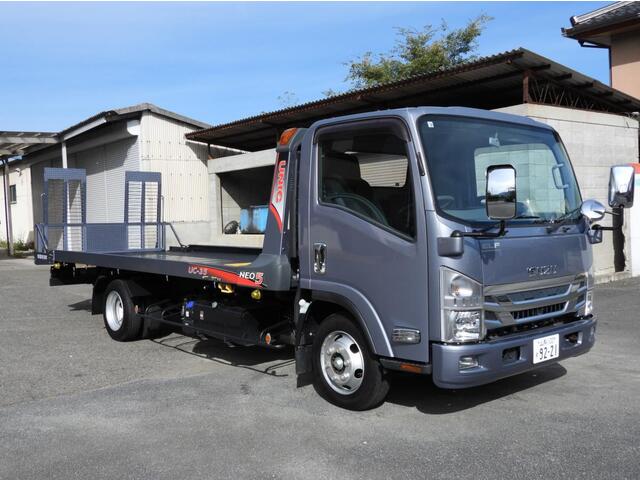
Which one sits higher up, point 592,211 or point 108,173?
point 108,173

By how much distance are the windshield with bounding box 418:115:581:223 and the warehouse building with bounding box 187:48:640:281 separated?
574 cm

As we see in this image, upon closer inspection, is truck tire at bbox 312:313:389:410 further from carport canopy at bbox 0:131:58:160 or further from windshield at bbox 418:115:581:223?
carport canopy at bbox 0:131:58:160

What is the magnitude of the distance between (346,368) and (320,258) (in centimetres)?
A: 91

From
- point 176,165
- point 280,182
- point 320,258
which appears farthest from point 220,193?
point 320,258

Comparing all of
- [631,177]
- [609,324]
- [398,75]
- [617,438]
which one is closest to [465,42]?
[398,75]

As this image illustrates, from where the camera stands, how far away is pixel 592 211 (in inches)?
→ 201

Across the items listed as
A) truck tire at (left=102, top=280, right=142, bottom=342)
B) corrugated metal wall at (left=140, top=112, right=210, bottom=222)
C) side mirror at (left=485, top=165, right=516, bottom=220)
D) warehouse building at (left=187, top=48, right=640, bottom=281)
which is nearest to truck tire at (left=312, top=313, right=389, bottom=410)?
side mirror at (left=485, top=165, right=516, bottom=220)

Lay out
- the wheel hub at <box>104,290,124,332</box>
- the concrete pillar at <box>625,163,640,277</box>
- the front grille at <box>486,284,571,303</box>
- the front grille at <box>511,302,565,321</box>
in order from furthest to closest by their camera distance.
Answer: the concrete pillar at <box>625,163,640,277</box>, the wheel hub at <box>104,290,124,332</box>, the front grille at <box>511,302,565,321</box>, the front grille at <box>486,284,571,303</box>

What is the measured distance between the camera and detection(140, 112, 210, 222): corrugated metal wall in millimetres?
18656

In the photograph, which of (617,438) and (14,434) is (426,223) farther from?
(14,434)

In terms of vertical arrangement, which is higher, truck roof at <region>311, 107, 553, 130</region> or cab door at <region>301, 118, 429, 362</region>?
truck roof at <region>311, 107, 553, 130</region>

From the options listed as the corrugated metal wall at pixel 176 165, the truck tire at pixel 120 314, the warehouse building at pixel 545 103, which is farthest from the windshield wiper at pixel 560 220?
the corrugated metal wall at pixel 176 165

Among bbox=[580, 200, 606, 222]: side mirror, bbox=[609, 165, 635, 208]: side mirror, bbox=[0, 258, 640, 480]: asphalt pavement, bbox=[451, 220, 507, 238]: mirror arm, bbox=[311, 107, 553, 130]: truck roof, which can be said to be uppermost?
bbox=[311, 107, 553, 130]: truck roof

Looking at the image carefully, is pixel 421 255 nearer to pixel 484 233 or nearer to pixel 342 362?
pixel 484 233
